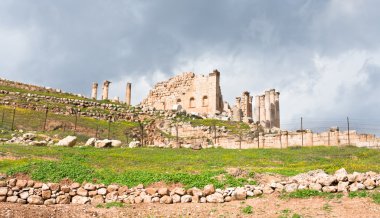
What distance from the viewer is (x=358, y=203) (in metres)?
14.8

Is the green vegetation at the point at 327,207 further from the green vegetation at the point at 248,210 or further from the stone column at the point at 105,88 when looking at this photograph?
the stone column at the point at 105,88

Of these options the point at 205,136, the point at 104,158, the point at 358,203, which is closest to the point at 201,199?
the point at 358,203

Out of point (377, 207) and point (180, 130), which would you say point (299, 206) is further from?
point (180, 130)

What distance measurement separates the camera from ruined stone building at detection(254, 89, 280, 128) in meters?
63.1

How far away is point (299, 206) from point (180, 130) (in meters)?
31.4

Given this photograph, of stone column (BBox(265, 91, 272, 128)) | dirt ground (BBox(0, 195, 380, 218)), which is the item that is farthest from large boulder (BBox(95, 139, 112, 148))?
stone column (BBox(265, 91, 272, 128))

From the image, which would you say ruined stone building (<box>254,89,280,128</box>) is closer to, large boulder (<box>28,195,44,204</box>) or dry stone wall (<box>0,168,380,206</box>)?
dry stone wall (<box>0,168,380,206</box>)

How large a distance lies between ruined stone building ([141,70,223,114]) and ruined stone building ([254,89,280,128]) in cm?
599

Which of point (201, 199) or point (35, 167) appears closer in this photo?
point (201, 199)

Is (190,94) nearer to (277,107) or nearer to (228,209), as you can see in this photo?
(277,107)

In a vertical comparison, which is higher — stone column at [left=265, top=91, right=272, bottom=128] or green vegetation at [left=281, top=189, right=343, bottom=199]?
stone column at [left=265, top=91, right=272, bottom=128]

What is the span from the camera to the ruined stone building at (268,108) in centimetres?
6306

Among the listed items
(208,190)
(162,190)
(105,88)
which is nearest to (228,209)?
(208,190)

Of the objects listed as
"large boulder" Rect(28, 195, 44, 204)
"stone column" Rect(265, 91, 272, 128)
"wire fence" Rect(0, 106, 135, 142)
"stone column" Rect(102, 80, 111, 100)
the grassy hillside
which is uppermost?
"stone column" Rect(102, 80, 111, 100)
